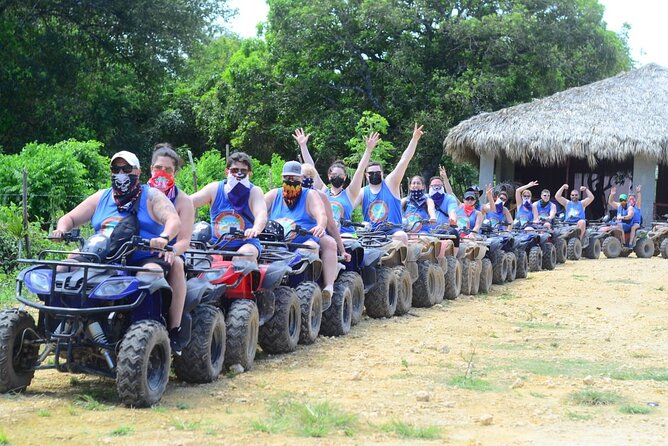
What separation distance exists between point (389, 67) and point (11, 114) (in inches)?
441

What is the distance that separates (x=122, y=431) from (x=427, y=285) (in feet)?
27.5

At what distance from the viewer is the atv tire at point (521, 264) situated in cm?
2000

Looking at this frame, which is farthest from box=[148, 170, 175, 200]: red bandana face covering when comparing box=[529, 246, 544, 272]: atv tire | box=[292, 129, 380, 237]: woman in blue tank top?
box=[529, 246, 544, 272]: atv tire

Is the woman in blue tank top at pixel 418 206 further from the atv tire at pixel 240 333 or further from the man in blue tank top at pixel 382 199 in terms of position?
the atv tire at pixel 240 333

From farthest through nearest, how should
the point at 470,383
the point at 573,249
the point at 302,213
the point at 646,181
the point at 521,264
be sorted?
the point at 646,181
the point at 573,249
the point at 521,264
the point at 302,213
the point at 470,383

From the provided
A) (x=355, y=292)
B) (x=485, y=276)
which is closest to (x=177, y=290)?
(x=355, y=292)

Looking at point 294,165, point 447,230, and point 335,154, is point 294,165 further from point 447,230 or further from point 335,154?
point 335,154

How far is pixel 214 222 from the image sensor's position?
33.0 ft

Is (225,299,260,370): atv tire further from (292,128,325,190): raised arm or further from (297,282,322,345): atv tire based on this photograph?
(292,128,325,190): raised arm

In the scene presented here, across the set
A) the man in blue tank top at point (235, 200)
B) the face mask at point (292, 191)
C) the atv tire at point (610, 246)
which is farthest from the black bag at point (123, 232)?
the atv tire at point (610, 246)

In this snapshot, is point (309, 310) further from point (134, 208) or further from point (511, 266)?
point (511, 266)

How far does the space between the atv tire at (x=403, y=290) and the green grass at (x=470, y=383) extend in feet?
15.4

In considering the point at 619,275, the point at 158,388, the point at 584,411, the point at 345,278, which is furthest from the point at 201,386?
the point at 619,275

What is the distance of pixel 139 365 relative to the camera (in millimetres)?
7090
